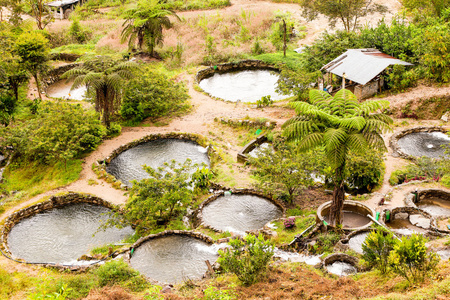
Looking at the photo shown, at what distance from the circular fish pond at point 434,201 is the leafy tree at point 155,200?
10.3 metres

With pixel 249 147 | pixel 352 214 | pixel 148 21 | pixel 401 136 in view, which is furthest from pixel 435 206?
pixel 148 21

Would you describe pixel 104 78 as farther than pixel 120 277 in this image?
Yes

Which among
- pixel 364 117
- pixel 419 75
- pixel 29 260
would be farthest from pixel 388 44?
pixel 29 260

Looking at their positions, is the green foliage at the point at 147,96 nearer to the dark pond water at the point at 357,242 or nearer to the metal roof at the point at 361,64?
the metal roof at the point at 361,64

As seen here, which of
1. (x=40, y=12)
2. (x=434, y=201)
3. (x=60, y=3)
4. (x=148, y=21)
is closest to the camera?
(x=434, y=201)

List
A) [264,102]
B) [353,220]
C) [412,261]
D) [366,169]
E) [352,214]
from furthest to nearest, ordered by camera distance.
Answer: [264,102], [366,169], [352,214], [353,220], [412,261]

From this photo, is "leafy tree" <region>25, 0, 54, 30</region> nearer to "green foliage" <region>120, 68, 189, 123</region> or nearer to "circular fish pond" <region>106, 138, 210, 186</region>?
"green foliage" <region>120, 68, 189, 123</region>

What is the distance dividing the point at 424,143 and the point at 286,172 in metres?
10.2

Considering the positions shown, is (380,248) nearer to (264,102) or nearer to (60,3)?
(264,102)

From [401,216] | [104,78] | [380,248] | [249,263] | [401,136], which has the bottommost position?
[401,216]

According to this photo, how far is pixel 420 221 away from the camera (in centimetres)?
1731

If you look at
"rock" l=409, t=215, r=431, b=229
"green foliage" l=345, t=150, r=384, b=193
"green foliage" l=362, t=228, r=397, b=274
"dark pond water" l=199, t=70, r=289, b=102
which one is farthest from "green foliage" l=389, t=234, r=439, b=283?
"dark pond water" l=199, t=70, r=289, b=102

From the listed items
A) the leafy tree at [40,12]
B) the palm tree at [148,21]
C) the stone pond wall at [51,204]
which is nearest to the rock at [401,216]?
the stone pond wall at [51,204]

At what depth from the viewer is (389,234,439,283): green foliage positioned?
34.0ft
